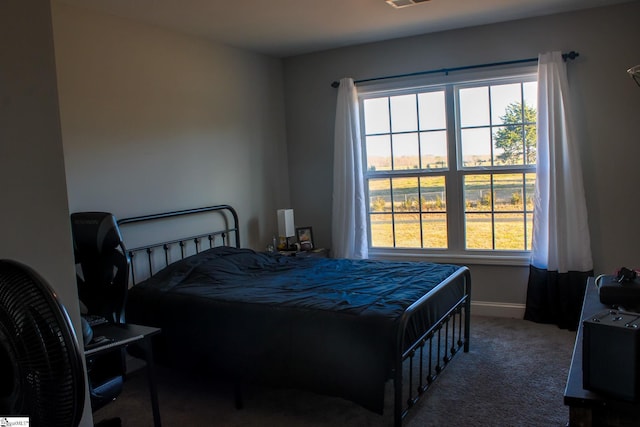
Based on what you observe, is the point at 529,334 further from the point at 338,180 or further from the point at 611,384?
the point at 611,384

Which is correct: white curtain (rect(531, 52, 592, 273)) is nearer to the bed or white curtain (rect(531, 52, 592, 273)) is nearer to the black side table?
the bed

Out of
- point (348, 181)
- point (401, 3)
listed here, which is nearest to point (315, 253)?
point (348, 181)

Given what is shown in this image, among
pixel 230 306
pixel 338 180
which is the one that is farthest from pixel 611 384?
pixel 338 180

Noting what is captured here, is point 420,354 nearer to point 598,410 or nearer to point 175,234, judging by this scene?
point 598,410

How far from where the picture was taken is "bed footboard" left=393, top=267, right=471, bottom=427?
2.40m

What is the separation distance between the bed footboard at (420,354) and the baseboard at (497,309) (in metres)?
0.57

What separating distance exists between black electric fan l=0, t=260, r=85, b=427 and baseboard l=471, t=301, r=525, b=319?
3.99 metres

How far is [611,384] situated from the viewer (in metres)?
1.35

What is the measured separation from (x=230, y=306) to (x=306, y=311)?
0.48 meters

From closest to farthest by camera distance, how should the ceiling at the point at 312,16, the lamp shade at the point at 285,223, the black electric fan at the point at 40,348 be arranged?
the black electric fan at the point at 40,348 < the ceiling at the point at 312,16 < the lamp shade at the point at 285,223

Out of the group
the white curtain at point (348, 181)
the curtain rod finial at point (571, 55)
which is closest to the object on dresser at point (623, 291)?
the curtain rod finial at point (571, 55)

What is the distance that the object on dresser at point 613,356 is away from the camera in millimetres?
1320

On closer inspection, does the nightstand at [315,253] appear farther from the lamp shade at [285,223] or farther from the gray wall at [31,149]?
the gray wall at [31,149]

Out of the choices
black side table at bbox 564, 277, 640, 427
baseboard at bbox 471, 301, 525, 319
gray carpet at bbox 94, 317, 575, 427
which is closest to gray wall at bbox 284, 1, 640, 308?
baseboard at bbox 471, 301, 525, 319
